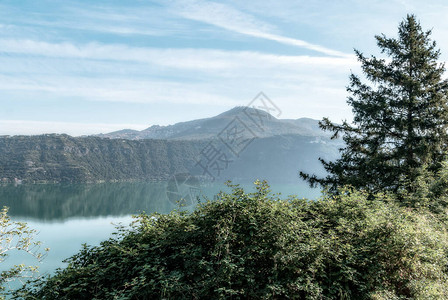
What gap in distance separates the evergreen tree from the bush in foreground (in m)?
8.10

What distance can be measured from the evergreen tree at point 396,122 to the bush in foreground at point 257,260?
26.6ft

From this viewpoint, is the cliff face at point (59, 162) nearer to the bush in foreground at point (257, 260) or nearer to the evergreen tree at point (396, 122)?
the evergreen tree at point (396, 122)

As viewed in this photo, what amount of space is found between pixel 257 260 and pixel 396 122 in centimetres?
1157

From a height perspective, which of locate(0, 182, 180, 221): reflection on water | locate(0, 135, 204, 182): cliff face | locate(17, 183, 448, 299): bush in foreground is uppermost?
locate(17, 183, 448, 299): bush in foreground

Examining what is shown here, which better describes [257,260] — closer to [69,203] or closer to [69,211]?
[69,211]

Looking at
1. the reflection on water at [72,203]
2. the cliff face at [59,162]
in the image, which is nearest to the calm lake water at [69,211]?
the reflection on water at [72,203]

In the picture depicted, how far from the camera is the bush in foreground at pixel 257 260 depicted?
12.8 feet

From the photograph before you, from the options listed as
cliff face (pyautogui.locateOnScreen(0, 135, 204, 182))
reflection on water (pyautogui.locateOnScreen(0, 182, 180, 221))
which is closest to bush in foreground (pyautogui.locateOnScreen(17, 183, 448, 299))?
reflection on water (pyautogui.locateOnScreen(0, 182, 180, 221))

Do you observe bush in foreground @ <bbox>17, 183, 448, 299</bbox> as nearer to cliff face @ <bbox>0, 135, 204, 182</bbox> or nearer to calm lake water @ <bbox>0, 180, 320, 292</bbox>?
calm lake water @ <bbox>0, 180, 320, 292</bbox>

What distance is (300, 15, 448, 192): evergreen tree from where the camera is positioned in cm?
1275

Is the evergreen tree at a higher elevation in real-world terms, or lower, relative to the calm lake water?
higher

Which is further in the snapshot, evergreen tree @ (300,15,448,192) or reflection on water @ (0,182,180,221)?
reflection on water @ (0,182,180,221)

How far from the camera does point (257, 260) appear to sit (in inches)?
167

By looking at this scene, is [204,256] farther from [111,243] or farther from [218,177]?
[218,177]
